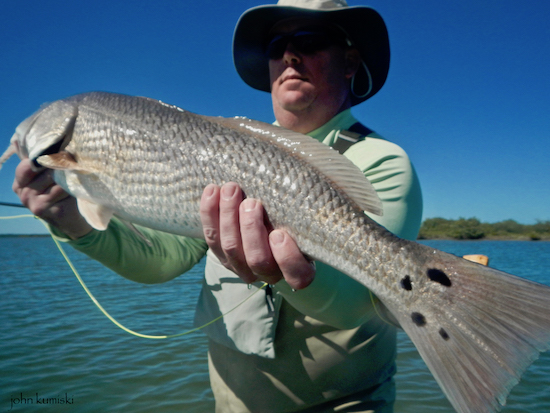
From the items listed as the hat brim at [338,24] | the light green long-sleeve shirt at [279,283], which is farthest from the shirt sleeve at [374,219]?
the hat brim at [338,24]

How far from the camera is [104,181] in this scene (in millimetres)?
2438

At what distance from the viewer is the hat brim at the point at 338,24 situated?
2.98m

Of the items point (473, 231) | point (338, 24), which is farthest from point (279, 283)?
point (473, 231)

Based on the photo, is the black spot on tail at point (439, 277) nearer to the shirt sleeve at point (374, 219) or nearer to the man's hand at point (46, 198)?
the shirt sleeve at point (374, 219)

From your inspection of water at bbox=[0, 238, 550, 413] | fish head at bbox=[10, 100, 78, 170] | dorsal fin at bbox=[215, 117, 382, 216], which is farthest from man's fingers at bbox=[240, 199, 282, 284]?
water at bbox=[0, 238, 550, 413]

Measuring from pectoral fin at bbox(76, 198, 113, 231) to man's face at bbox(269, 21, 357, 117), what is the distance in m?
1.51

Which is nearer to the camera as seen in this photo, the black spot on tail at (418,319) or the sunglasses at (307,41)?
the black spot on tail at (418,319)

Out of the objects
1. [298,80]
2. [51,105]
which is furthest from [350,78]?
[51,105]

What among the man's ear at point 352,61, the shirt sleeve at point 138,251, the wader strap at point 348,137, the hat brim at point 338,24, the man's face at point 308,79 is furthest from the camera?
the man's ear at point 352,61

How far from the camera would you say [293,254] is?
1808mm

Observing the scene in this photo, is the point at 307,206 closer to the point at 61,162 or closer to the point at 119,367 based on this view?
the point at 61,162

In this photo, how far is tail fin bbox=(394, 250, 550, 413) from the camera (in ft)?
4.56

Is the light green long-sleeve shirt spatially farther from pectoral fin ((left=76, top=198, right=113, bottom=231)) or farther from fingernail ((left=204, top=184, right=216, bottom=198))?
fingernail ((left=204, top=184, right=216, bottom=198))

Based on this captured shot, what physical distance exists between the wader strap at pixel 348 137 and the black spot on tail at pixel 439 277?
3.73ft
